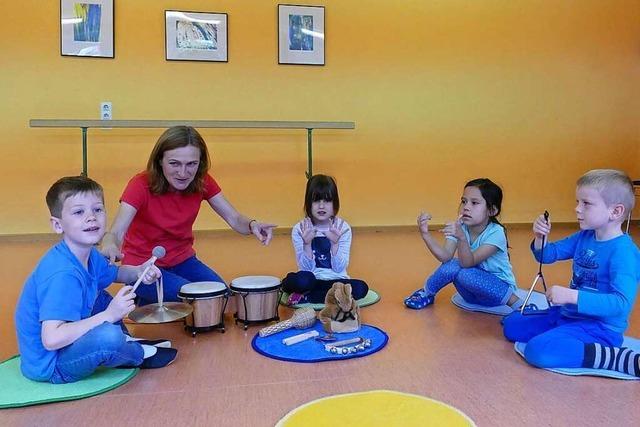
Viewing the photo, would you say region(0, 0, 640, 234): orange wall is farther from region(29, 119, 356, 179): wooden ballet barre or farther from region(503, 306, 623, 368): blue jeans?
region(503, 306, 623, 368): blue jeans

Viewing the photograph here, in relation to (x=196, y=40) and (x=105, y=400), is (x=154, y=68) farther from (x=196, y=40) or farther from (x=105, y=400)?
(x=105, y=400)

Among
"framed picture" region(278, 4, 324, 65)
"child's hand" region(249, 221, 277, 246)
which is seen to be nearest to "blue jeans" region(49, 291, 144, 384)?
"child's hand" region(249, 221, 277, 246)

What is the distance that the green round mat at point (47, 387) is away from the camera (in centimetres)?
157

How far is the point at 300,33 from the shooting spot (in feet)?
16.0

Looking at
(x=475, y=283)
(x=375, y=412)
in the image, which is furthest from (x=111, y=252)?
(x=475, y=283)

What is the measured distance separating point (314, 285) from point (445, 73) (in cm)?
321

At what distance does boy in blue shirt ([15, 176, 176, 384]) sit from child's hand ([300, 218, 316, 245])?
1.11m

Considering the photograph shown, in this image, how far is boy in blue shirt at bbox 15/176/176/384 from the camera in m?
1.58

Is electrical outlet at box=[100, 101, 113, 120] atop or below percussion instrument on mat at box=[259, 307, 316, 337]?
atop

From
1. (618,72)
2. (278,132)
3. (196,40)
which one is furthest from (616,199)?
(618,72)

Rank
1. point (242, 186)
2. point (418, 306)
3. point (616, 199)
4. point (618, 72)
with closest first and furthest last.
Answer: point (616, 199)
point (418, 306)
point (242, 186)
point (618, 72)

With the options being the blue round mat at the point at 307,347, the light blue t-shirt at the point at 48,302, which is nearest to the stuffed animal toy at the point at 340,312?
the blue round mat at the point at 307,347

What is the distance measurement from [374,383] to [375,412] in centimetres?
21

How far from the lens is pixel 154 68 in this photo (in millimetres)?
4703
